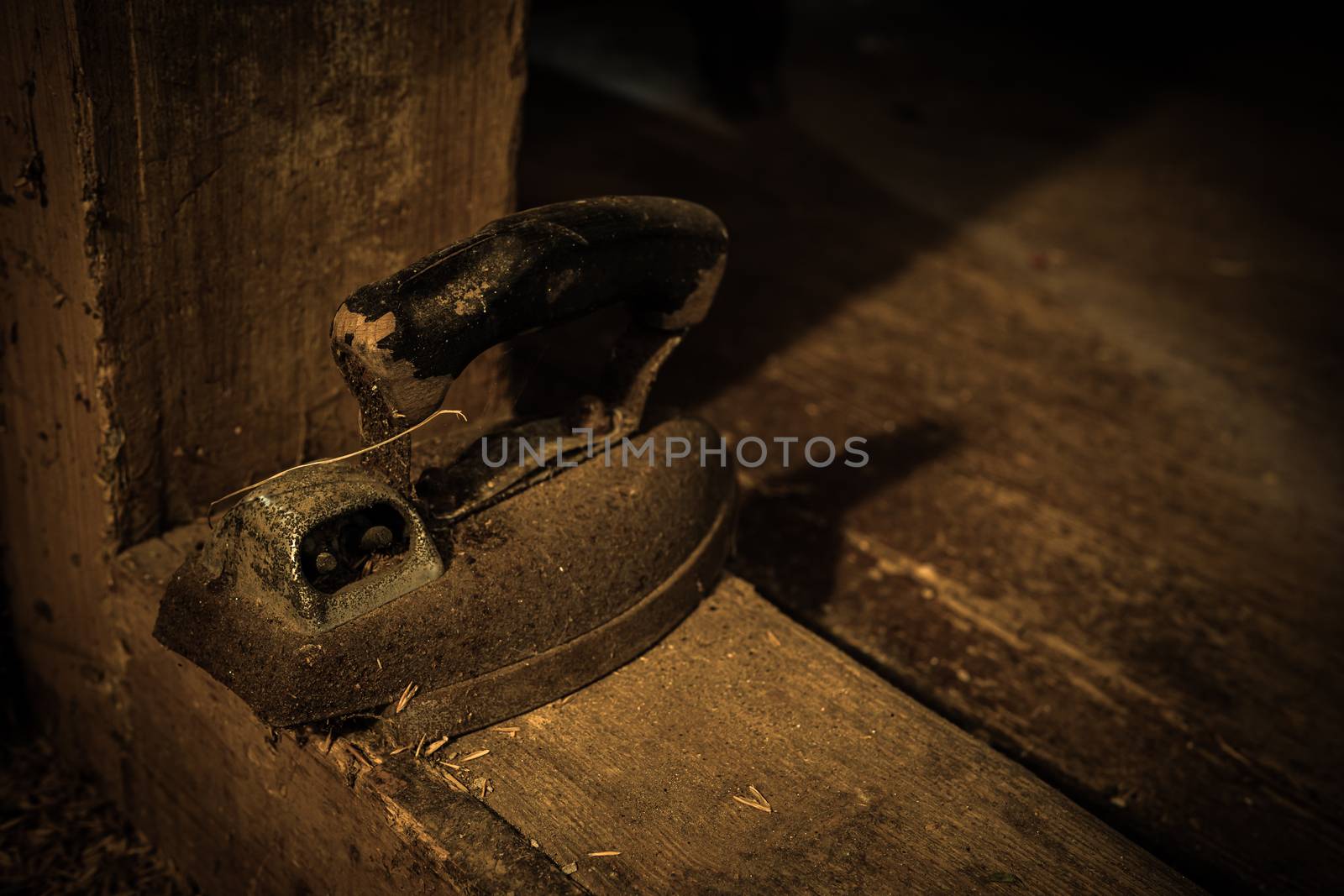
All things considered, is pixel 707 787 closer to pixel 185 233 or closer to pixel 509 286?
pixel 509 286

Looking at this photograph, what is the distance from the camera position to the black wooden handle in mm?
1204

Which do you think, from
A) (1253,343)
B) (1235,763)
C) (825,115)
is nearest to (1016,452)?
(1235,763)

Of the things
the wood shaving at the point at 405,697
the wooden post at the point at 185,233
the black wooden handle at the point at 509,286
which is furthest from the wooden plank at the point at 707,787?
the black wooden handle at the point at 509,286

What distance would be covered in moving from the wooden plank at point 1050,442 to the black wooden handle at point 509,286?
2.64 ft

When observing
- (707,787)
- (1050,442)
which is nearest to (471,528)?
(707,787)

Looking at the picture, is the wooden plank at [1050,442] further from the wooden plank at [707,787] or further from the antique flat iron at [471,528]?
the antique flat iron at [471,528]

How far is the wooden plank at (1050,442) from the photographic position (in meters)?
1.92

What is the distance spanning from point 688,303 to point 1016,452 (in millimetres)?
1363

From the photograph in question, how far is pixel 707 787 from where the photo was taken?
52.5 inches

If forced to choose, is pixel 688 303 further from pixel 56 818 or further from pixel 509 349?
pixel 56 818

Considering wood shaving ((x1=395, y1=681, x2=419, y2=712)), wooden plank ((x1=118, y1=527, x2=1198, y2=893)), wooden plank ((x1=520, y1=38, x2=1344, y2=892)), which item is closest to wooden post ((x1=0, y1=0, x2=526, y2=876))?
wooden plank ((x1=118, y1=527, x2=1198, y2=893))

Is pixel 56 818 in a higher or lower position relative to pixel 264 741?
lower

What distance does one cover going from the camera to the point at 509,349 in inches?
62.0

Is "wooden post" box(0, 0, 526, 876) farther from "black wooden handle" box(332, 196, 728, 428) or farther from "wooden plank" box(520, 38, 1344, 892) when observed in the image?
"wooden plank" box(520, 38, 1344, 892)
